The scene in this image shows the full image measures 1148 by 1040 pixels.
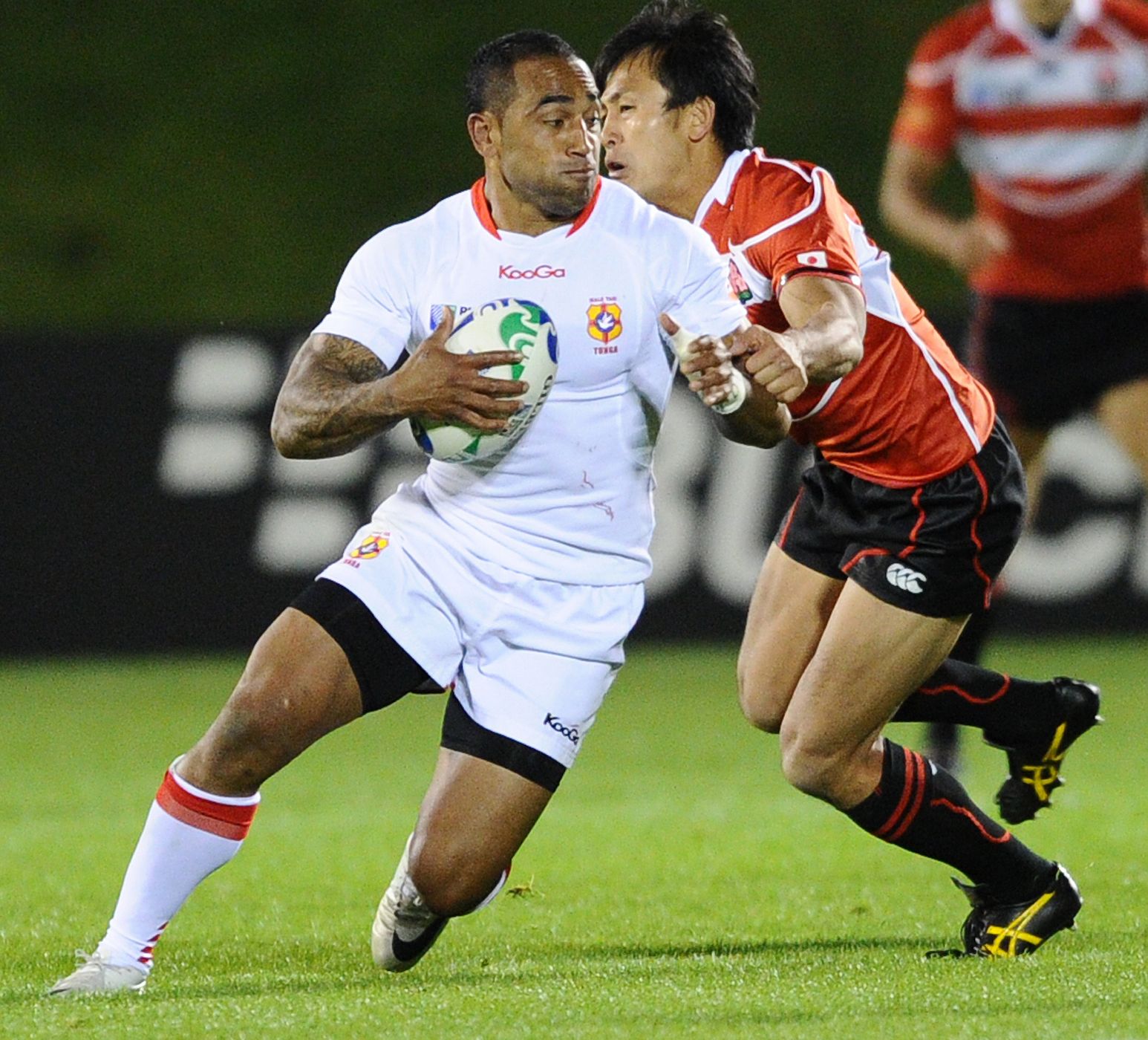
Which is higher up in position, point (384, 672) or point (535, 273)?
point (535, 273)

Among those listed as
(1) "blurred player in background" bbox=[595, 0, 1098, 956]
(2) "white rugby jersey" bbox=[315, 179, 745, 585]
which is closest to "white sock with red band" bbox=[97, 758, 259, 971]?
(2) "white rugby jersey" bbox=[315, 179, 745, 585]

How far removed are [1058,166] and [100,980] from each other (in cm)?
503

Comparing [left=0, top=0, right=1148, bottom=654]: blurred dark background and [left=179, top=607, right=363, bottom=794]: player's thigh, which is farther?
[left=0, top=0, right=1148, bottom=654]: blurred dark background

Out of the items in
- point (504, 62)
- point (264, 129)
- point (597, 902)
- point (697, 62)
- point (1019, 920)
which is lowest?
point (264, 129)

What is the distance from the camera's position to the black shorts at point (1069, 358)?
25.9 ft

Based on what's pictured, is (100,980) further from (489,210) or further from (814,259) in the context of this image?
(814,259)

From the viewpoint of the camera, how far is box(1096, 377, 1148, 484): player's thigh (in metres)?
7.78

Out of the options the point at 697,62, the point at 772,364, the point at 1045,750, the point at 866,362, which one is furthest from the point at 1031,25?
the point at 772,364

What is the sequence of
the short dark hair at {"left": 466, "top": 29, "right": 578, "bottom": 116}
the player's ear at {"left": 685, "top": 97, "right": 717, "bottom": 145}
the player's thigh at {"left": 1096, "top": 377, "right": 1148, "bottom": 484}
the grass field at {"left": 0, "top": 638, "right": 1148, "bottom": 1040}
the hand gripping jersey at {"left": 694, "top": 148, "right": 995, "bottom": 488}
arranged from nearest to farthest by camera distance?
the grass field at {"left": 0, "top": 638, "right": 1148, "bottom": 1040} → the short dark hair at {"left": 466, "top": 29, "right": 578, "bottom": 116} → the hand gripping jersey at {"left": 694, "top": 148, "right": 995, "bottom": 488} → the player's ear at {"left": 685, "top": 97, "right": 717, "bottom": 145} → the player's thigh at {"left": 1096, "top": 377, "right": 1148, "bottom": 484}

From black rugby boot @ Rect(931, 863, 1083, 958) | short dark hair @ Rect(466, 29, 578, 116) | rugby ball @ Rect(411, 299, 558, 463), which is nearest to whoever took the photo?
rugby ball @ Rect(411, 299, 558, 463)

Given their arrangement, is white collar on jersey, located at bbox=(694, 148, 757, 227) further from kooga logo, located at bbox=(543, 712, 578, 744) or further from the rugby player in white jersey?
kooga logo, located at bbox=(543, 712, 578, 744)

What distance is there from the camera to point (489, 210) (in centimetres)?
476

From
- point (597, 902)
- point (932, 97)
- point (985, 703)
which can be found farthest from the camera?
point (932, 97)

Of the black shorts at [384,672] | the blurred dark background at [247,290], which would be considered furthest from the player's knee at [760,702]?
the blurred dark background at [247,290]
